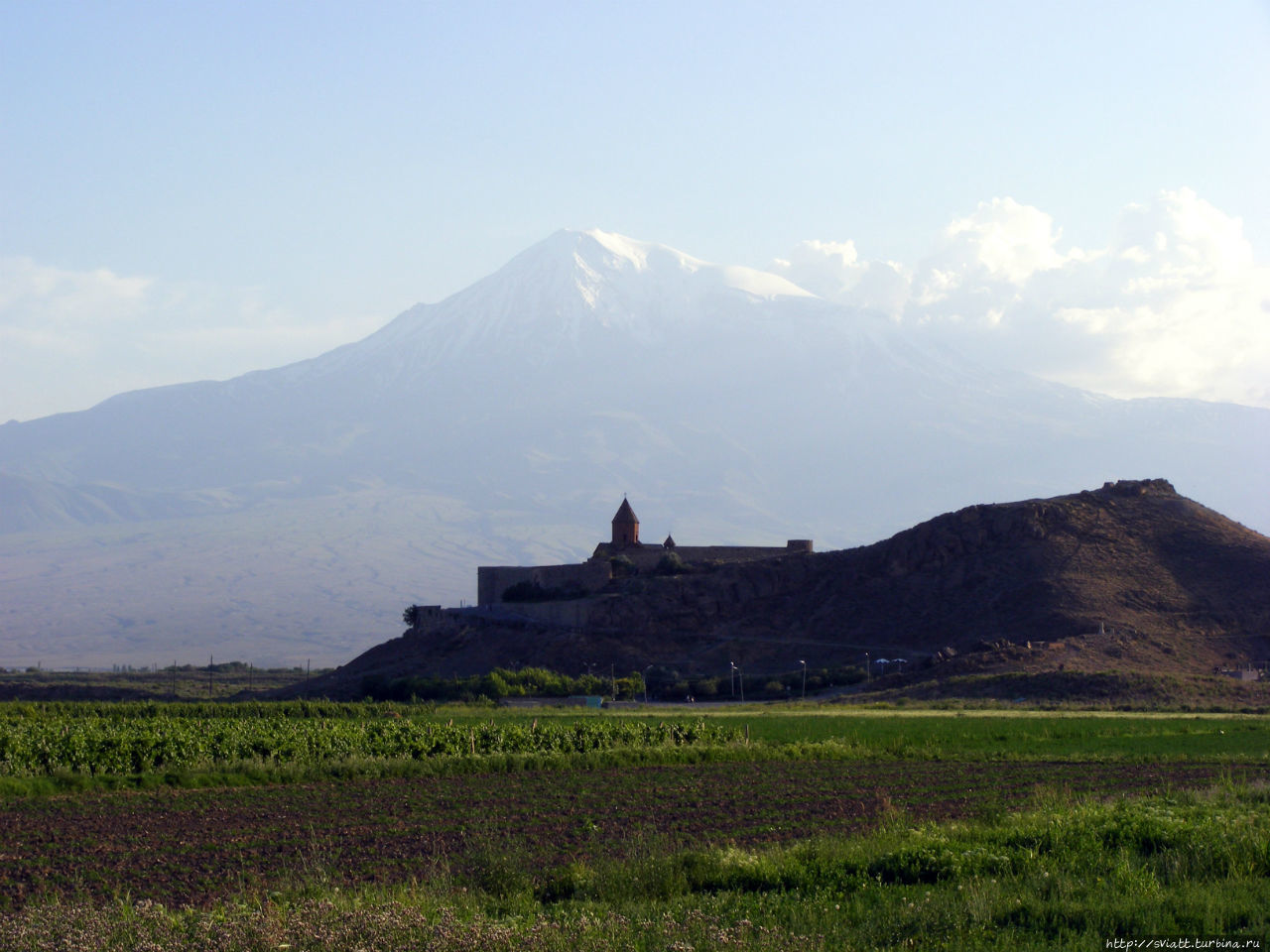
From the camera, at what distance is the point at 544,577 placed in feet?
222

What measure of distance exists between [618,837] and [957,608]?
1754 inches

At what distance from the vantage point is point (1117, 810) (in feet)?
41.5

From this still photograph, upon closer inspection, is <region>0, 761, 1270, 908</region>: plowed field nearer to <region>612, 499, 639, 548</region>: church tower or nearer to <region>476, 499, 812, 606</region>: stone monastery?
<region>476, 499, 812, 606</region>: stone monastery

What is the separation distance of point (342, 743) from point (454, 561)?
175246 mm

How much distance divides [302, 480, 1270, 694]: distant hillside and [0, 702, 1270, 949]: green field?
24363 millimetres

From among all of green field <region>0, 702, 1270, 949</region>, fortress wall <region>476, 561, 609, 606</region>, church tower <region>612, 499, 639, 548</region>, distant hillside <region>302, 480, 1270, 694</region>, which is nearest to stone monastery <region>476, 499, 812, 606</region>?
fortress wall <region>476, 561, 609, 606</region>

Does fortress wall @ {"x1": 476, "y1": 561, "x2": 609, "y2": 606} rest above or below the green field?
above

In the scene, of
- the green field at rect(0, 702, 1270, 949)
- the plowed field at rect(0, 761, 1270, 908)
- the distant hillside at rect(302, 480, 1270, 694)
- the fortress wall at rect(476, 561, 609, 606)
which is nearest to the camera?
the green field at rect(0, 702, 1270, 949)

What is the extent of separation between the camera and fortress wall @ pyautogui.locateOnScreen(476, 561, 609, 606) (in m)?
65.8

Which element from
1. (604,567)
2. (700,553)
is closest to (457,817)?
(604,567)

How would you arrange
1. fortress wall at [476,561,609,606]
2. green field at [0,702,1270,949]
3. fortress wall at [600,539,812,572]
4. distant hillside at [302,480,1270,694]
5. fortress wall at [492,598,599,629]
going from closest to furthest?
green field at [0,702,1270,949]
distant hillside at [302,480,1270,694]
fortress wall at [492,598,599,629]
fortress wall at [476,561,609,606]
fortress wall at [600,539,812,572]

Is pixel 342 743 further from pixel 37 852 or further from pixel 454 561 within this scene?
pixel 454 561

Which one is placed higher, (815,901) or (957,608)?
(957,608)

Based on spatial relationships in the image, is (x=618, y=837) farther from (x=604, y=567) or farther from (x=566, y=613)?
(x=604, y=567)
